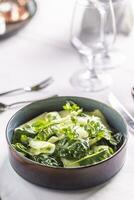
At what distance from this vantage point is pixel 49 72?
124 centimetres

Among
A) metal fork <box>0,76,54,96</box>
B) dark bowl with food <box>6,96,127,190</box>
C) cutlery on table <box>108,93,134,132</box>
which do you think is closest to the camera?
dark bowl with food <box>6,96,127,190</box>

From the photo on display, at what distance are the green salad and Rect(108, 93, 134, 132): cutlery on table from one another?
10cm

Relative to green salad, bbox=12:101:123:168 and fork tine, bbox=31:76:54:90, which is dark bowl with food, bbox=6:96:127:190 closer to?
green salad, bbox=12:101:123:168

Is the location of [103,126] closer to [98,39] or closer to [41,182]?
[41,182]

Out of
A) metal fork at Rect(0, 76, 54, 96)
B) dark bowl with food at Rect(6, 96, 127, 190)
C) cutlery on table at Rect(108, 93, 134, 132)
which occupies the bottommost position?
cutlery on table at Rect(108, 93, 134, 132)

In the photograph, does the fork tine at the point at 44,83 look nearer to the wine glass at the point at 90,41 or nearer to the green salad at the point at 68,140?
the wine glass at the point at 90,41

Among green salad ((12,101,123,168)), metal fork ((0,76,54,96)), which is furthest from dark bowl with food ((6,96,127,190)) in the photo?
metal fork ((0,76,54,96))

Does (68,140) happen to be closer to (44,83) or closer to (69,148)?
(69,148)

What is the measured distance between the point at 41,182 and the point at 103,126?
16 centimetres

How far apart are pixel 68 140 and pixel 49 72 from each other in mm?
414

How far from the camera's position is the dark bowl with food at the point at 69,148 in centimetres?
82

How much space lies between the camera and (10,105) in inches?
43.6

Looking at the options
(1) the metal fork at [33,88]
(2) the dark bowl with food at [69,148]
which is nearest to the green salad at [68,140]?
(2) the dark bowl with food at [69,148]

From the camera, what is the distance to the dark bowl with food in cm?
82
